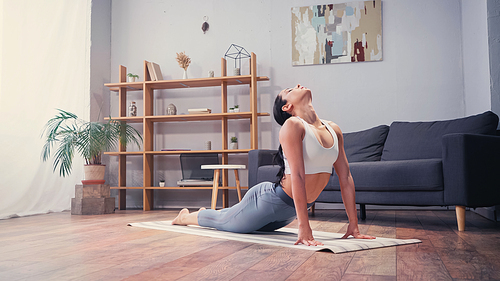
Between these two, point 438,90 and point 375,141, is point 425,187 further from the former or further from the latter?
point 438,90

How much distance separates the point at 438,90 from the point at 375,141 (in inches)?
Answer: 47.8

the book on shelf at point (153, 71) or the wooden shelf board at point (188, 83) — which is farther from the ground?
the book on shelf at point (153, 71)

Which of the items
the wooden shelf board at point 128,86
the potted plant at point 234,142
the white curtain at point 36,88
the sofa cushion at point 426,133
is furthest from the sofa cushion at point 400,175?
the white curtain at point 36,88

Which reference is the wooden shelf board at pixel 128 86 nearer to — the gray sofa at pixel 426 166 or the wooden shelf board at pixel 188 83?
the wooden shelf board at pixel 188 83

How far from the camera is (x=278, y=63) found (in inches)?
185

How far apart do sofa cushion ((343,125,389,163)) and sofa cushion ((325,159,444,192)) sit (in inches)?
26.9

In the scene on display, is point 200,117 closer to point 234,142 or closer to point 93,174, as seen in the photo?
point 234,142

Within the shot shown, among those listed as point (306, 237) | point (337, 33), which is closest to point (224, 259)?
point (306, 237)

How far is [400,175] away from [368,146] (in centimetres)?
96

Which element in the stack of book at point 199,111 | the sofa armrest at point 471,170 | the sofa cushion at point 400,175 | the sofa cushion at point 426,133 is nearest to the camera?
the sofa armrest at point 471,170

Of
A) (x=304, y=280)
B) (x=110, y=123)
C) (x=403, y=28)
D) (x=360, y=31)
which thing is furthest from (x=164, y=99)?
(x=304, y=280)

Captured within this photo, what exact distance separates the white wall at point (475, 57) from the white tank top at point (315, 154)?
2082 mm

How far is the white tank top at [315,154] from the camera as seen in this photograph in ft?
5.71

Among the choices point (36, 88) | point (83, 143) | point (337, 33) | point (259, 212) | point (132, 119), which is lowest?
point (259, 212)
